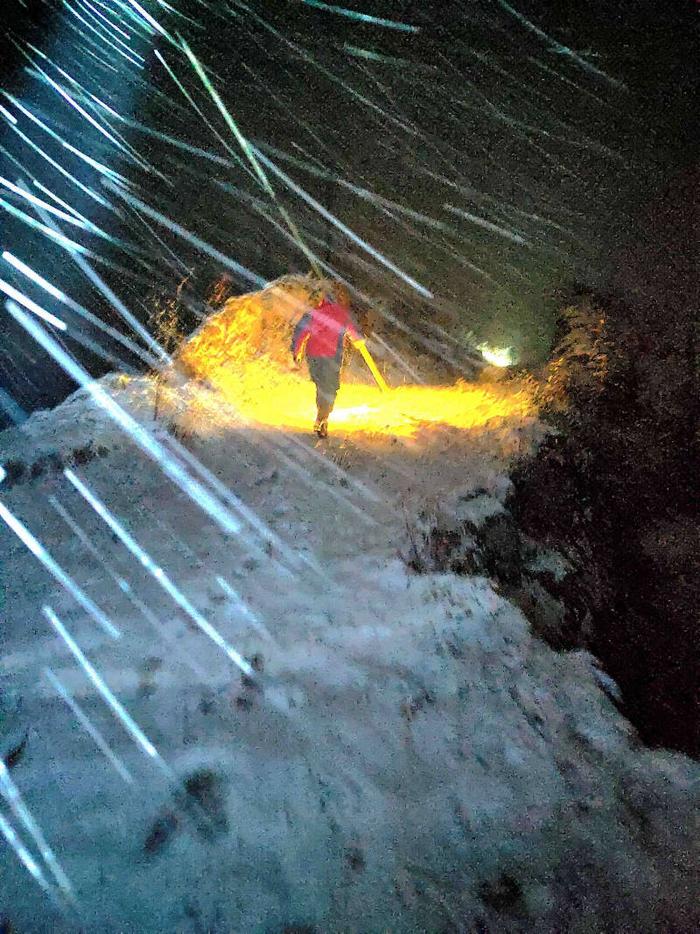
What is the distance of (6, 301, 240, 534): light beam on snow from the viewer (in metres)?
5.43

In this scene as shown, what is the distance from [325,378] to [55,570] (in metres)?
4.44

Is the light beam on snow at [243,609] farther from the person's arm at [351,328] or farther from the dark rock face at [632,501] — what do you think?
the person's arm at [351,328]

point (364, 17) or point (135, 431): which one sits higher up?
point (364, 17)

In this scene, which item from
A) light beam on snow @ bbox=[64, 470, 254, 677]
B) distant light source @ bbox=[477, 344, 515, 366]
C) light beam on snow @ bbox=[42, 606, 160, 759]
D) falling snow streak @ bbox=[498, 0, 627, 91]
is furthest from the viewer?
distant light source @ bbox=[477, 344, 515, 366]

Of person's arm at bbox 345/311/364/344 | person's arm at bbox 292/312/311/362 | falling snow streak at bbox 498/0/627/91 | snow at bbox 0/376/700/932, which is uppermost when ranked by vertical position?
falling snow streak at bbox 498/0/627/91

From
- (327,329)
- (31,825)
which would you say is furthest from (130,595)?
(327,329)

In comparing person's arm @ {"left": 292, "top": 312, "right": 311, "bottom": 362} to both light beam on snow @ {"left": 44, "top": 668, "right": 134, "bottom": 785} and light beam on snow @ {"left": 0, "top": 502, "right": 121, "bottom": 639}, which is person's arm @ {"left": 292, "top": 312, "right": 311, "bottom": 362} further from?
light beam on snow @ {"left": 44, "top": 668, "right": 134, "bottom": 785}

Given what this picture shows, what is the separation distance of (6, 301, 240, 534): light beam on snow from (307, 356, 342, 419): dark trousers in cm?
245

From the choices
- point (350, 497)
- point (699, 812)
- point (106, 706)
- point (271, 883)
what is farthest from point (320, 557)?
point (699, 812)

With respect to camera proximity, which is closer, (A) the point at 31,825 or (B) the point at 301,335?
(A) the point at 31,825

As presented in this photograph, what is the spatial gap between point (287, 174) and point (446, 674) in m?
12.7

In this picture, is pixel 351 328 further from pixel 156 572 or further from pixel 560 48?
pixel 560 48

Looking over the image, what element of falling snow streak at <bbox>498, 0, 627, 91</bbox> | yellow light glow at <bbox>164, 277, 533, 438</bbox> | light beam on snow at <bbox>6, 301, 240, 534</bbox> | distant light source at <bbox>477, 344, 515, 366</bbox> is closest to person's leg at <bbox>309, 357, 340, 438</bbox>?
yellow light glow at <bbox>164, 277, 533, 438</bbox>

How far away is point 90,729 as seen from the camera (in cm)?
282
